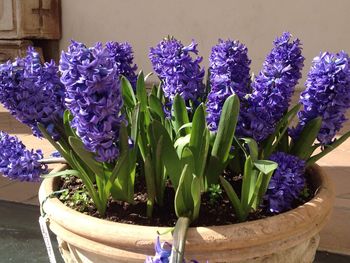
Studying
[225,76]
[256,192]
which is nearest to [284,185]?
[256,192]

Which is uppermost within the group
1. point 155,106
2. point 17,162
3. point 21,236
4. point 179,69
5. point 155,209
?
point 179,69

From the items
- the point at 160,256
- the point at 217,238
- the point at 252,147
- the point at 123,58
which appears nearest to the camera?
the point at 160,256

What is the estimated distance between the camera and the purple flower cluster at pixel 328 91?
49.2 inches

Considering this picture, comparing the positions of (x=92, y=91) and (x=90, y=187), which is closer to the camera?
(x=92, y=91)

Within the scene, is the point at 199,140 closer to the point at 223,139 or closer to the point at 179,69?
the point at 223,139

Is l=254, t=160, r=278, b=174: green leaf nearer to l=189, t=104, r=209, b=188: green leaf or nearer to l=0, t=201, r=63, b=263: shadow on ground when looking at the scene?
l=189, t=104, r=209, b=188: green leaf

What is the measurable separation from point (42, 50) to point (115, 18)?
2.55 feet

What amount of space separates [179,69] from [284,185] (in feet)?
1.18

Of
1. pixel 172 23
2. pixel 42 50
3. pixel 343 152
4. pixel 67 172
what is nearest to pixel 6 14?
pixel 42 50

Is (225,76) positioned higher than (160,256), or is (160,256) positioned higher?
(225,76)

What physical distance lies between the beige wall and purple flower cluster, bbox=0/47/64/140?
3352 mm

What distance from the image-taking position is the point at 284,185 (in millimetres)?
1223

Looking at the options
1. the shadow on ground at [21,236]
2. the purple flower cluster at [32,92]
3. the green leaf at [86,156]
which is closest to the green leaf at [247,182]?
the green leaf at [86,156]

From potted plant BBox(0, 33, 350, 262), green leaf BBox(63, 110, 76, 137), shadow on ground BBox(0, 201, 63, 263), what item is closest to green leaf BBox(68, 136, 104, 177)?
potted plant BBox(0, 33, 350, 262)
